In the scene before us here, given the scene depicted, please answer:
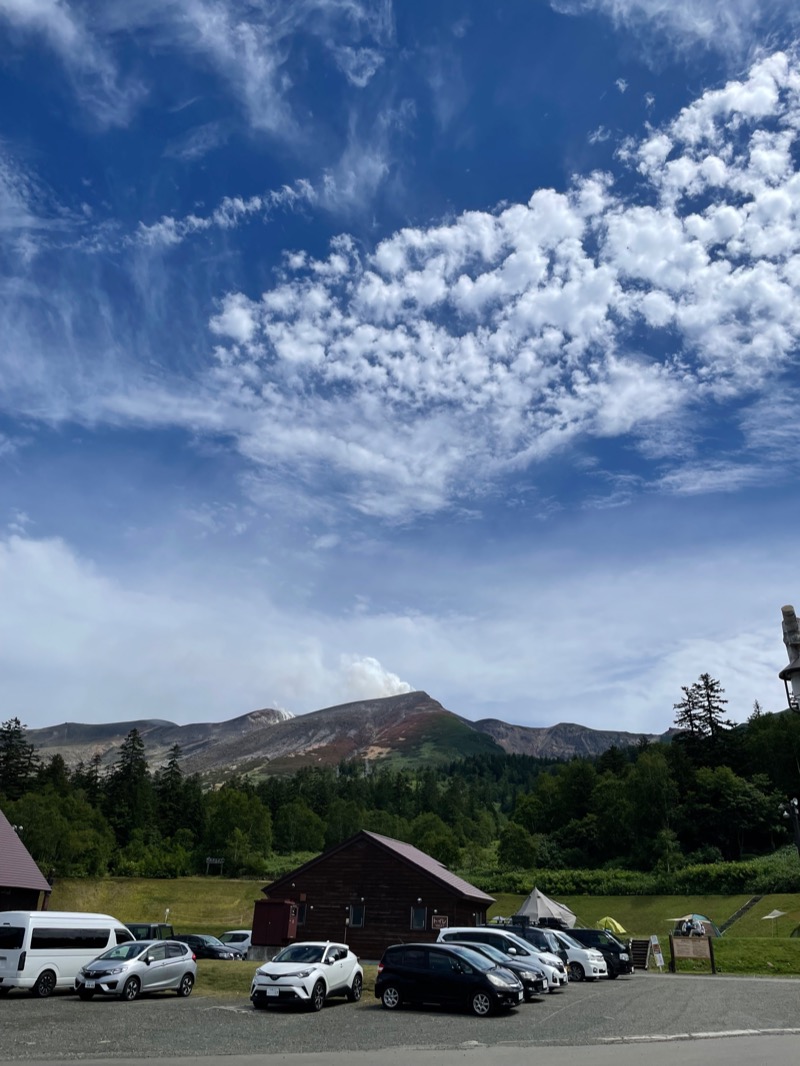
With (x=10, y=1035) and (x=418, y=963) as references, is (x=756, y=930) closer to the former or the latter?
(x=418, y=963)

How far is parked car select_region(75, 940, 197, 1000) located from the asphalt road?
415mm

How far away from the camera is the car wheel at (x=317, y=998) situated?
1981 cm

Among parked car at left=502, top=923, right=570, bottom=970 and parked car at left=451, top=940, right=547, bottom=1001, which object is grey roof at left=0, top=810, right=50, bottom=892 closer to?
parked car at left=502, top=923, right=570, bottom=970

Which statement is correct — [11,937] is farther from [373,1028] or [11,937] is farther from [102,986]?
[373,1028]

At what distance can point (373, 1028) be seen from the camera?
1700 cm

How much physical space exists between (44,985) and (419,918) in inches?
876

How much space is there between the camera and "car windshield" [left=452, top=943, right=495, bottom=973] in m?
20.0

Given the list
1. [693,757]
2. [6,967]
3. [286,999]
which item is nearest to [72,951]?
[6,967]

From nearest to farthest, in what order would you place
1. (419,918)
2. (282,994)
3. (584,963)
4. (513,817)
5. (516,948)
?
(282,994)
(516,948)
(584,963)
(419,918)
(513,817)

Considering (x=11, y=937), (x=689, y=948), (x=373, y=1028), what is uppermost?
(x=11, y=937)

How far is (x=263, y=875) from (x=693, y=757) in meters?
55.2

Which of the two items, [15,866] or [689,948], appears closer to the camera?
[15,866]

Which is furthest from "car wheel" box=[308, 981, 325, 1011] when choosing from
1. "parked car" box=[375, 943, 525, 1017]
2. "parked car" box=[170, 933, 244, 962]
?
"parked car" box=[170, 933, 244, 962]

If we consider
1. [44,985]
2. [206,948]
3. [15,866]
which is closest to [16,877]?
[15,866]
